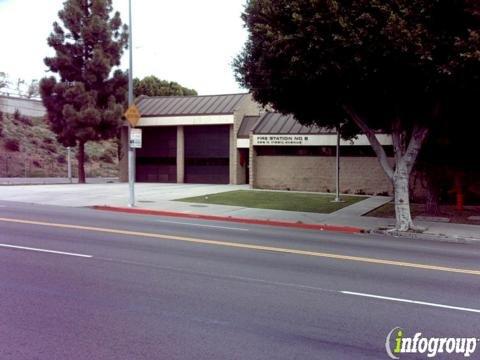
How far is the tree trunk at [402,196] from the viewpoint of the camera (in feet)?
49.0

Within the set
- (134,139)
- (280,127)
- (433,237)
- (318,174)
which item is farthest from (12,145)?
(433,237)

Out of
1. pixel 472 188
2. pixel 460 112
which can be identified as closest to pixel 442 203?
pixel 472 188

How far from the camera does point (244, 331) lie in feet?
17.0

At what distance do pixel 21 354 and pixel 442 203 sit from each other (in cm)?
2188

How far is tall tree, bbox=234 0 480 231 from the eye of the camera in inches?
463

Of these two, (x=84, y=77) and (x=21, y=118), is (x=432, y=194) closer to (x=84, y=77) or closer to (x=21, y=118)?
(x=84, y=77)

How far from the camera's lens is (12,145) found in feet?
161

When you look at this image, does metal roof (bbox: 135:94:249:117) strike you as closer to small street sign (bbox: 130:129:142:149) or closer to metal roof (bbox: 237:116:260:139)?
metal roof (bbox: 237:116:260:139)

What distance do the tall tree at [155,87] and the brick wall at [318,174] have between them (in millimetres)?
26062

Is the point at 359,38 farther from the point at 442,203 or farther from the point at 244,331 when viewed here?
the point at 442,203

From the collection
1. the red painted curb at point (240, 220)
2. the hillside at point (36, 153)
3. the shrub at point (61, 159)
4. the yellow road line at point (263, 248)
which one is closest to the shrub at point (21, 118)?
the hillside at point (36, 153)

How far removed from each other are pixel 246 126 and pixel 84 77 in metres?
11.6

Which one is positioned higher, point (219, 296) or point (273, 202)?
point (273, 202)

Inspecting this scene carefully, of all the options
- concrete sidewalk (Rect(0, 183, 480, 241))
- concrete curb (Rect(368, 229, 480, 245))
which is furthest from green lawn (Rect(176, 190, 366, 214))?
concrete curb (Rect(368, 229, 480, 245))
